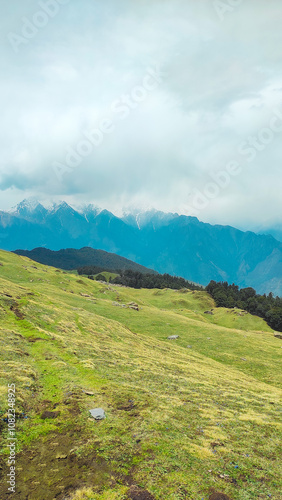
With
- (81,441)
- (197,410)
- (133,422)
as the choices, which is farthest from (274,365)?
(81,441)

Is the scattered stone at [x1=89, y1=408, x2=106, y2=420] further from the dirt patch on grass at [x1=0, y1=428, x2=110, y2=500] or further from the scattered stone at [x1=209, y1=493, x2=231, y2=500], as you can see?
the scattered stone at [x1=209, y1=493, x2=231, y2=500]

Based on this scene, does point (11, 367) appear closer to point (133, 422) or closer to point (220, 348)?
point (133, 422)

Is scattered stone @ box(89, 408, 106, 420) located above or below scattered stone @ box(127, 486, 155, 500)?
below

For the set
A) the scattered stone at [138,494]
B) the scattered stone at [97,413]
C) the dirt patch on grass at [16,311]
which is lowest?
the scattered stone at [97,413]

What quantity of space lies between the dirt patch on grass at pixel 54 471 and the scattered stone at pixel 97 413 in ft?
8.17

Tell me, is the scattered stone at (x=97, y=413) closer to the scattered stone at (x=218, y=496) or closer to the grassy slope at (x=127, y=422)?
the grassy slope at (x=127, y=422)

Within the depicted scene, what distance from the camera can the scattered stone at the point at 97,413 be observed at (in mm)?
16547

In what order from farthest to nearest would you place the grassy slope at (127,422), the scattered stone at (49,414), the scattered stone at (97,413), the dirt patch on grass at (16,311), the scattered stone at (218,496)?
1. the dirt patch on grass at (16,311)
2. the scattered stone at (97,413)
3. the scattered stone at (49,414)
4. the grassy slope at (127,422)
5. the scattered stone at (218,496)

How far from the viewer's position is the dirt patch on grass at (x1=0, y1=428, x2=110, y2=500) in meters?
10.7

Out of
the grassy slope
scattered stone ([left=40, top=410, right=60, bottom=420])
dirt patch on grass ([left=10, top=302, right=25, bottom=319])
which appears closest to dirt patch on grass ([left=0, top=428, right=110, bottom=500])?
the grassy slope

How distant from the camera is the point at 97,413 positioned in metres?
16.8

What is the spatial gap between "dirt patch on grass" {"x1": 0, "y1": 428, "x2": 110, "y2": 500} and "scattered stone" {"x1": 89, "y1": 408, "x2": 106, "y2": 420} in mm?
2489

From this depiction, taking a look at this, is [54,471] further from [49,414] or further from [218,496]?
[218,496]

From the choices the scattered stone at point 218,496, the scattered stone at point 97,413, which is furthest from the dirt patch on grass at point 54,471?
the scattered stone at point 218,496
